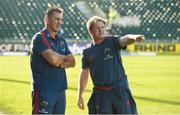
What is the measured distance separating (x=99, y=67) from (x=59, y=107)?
80 cm

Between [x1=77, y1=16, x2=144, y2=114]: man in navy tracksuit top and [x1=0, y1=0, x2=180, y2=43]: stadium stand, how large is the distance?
40.7 m

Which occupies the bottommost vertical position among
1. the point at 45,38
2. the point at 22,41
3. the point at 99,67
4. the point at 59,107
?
the point at 22,41

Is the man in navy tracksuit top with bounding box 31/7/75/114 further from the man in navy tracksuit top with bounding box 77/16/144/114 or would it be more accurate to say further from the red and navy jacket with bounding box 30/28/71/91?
the man in navy tracksuit top with bounding box 77/16/144/114

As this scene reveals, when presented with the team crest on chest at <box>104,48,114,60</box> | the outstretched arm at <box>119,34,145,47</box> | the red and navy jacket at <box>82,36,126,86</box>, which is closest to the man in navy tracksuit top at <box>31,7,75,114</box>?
the red and navy jacket at <box>82,36,126,86</box>

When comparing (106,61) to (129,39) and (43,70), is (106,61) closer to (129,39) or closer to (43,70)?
(129,39)

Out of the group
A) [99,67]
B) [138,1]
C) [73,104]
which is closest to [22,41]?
[138,1]

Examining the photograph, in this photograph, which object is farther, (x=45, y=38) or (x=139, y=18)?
(x=139, y=18)

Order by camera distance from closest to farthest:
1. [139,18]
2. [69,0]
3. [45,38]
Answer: [45,38] → [69,0] → [139,18]

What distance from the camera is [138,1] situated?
48.4 m

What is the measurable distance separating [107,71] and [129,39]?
60cm

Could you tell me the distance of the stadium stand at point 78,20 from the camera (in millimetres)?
48625

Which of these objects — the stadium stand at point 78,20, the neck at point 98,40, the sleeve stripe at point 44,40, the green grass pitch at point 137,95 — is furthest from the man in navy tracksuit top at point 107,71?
the stadium stand at point 78,20

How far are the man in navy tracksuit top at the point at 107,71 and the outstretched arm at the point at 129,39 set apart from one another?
0.06 ft

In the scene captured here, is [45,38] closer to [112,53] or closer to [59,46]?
[59,46]
